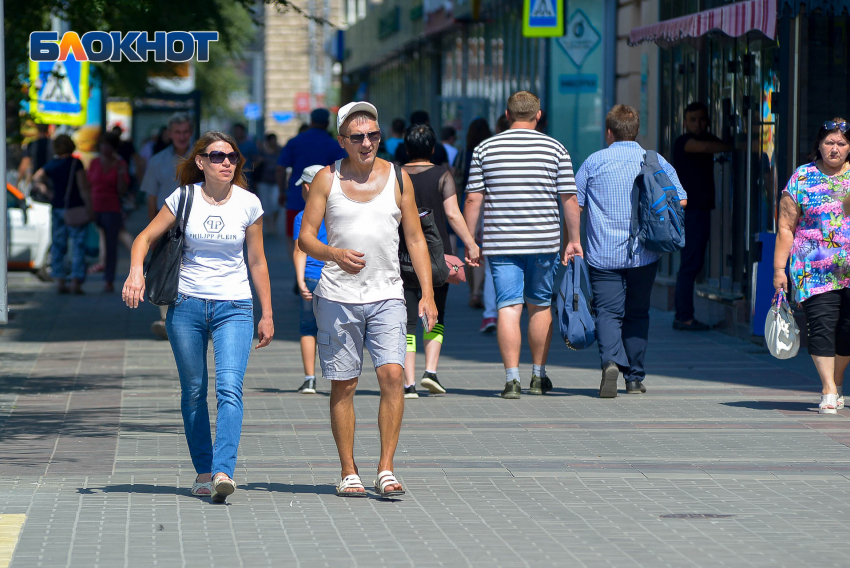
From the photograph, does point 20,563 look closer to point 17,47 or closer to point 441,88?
point 17,47

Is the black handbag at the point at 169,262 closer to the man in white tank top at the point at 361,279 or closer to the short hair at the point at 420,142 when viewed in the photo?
the man in white tank top at the point at 361,279

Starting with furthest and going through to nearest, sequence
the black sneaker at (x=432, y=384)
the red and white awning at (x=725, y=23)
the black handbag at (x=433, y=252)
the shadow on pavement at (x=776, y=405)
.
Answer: the red and white awning at (x=725, y=23)
the black sneaker at (x=432, y=384)
the shadow on pavement at (x=776, y=405)
the black handbag at (x=433, y=252)

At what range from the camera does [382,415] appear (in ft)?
21.2

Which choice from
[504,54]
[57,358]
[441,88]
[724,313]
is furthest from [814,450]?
[441,88]

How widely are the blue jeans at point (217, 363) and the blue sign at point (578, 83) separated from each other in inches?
446

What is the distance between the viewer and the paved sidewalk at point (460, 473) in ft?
18.3

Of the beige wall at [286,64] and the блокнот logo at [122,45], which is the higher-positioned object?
the beige wall at [286,64]

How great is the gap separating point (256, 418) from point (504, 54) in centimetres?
1588

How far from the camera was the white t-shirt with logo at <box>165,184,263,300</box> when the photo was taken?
→ 6.38m

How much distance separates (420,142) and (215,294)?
3.21 metres

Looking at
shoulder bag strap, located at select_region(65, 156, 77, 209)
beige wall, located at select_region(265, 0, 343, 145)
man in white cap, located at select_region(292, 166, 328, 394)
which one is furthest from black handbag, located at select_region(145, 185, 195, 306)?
beige wall, located at select_region(265, 0, 343, 145)

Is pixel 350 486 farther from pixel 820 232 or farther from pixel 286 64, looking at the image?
pixel 286 64

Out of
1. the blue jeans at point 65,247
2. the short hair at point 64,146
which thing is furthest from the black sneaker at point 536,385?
the short hair at point 64,146

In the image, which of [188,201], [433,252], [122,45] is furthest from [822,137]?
[122,45]
